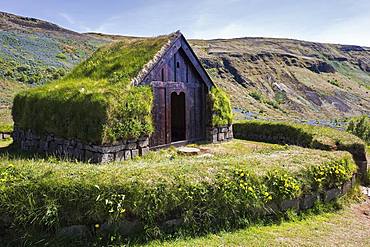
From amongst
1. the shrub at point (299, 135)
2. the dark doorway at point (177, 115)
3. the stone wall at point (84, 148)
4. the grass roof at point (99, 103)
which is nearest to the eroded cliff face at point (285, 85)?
the shrub at point (299, 135)

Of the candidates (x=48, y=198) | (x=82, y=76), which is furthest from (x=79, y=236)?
(x=82, y=76)

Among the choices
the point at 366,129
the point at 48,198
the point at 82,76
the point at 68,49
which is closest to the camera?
the point at 48,198

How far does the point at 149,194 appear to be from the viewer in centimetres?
543

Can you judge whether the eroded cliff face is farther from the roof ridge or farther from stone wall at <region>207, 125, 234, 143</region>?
the roof ridge

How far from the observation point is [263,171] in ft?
21.7

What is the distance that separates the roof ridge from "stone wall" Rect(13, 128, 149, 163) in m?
2.04

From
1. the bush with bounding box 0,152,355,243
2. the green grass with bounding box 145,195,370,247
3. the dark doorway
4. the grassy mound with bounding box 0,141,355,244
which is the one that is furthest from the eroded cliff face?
the bush with bounding box 0,152,355,243

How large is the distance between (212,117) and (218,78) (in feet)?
109

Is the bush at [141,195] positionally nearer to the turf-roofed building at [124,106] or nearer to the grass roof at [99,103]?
the grass roof at [99,103]

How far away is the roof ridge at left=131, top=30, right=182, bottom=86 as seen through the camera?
36.3ft

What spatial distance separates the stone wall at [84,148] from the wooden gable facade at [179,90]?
4.74 ft

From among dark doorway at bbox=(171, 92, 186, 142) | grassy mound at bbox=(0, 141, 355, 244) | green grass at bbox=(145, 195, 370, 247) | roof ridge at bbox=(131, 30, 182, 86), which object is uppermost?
roof ridge at bbox=(131, 30, 182, 86)

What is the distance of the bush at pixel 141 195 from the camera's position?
505 centimetres

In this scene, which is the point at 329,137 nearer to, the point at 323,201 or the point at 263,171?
the point at 323,201
